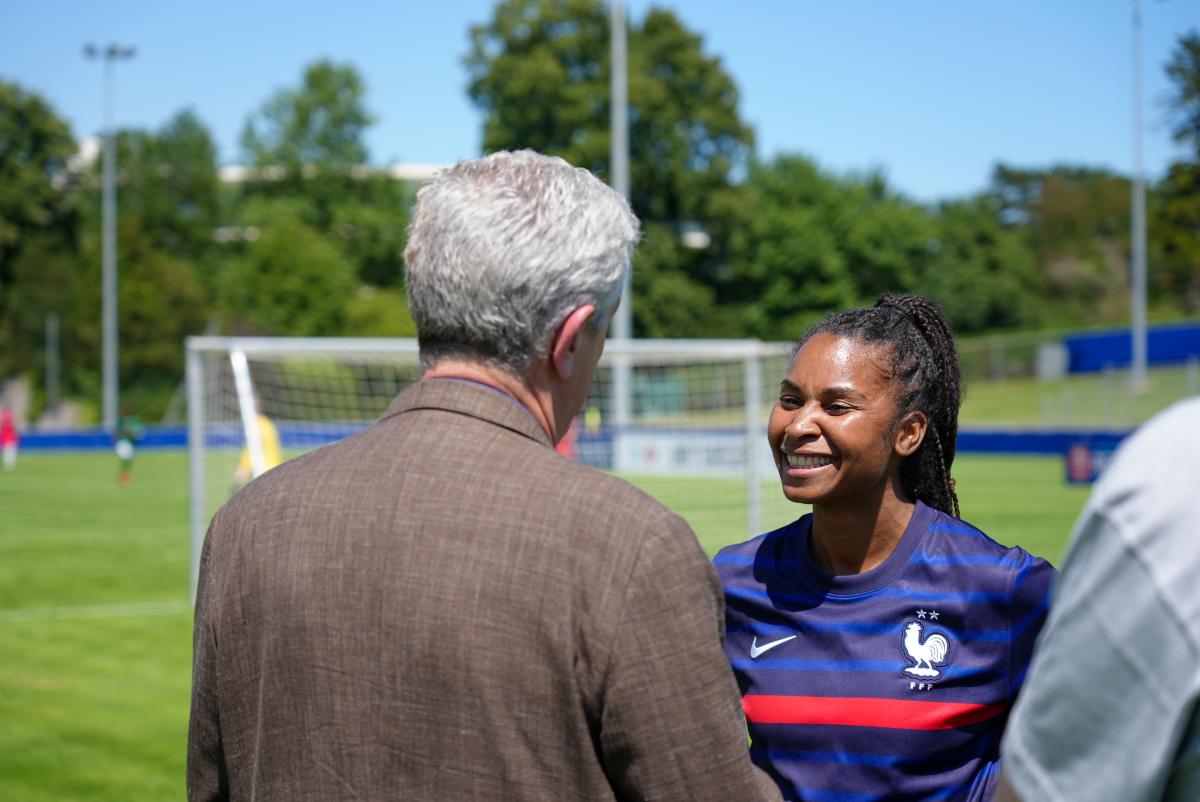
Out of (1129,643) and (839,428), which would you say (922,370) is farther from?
(1129,643)

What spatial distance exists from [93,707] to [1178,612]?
7.61m

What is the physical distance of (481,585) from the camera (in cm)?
156

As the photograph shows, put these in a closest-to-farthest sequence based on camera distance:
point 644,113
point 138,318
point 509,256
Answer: point 509,256 → point 644,113 → point 138,318

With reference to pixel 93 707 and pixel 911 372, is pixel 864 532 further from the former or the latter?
pixel 93 707

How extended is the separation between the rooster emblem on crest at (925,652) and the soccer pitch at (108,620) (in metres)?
4.41

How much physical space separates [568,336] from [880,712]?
40.2 inches

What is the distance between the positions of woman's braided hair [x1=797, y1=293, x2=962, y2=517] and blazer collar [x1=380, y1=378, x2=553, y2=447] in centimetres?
110

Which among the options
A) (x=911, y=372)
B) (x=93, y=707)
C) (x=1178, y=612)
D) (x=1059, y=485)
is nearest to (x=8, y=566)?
(x=93, y=707)

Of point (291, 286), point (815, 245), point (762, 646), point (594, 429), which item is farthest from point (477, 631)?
point (291, 286)

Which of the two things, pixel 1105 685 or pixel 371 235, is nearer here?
pixel 1105 685

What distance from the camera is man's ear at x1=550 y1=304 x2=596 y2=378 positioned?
1.71 m

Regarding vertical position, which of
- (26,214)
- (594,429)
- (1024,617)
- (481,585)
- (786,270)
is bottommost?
(594,429)

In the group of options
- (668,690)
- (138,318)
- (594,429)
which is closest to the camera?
(668,690)

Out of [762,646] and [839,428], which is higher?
[839,428]
